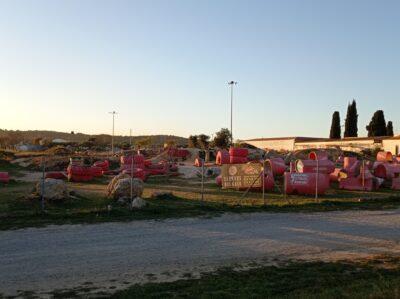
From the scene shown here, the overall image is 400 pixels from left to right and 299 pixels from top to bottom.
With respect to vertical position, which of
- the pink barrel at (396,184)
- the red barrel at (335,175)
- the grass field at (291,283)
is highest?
the red barrel at (335,175)

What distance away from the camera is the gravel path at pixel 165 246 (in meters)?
8.41

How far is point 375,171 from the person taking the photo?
29.2m

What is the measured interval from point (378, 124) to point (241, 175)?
69.6m

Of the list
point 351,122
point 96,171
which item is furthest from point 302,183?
point 351,122

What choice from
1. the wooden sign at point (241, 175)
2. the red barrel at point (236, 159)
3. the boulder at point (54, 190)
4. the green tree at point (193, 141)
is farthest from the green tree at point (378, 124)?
the boulder at point (54, 190)

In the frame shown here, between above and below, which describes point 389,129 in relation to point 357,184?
above

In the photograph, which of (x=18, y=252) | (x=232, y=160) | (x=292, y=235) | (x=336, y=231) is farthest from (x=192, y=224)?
(x=232, y=160)

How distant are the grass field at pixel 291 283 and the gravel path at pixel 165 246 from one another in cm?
58

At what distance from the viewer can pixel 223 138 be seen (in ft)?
257

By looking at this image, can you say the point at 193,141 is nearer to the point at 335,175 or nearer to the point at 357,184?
the point at 335,175

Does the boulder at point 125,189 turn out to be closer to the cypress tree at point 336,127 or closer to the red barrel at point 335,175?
the red barrel at point 335,175

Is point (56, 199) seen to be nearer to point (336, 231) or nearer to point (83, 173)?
point (336, 231)

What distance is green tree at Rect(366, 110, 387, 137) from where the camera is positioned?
87938 mm

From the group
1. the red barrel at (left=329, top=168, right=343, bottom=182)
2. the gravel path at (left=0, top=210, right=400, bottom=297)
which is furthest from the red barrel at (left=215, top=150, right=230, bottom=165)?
the gravel path at (left=0, top=210, right=400, bottom=297)
